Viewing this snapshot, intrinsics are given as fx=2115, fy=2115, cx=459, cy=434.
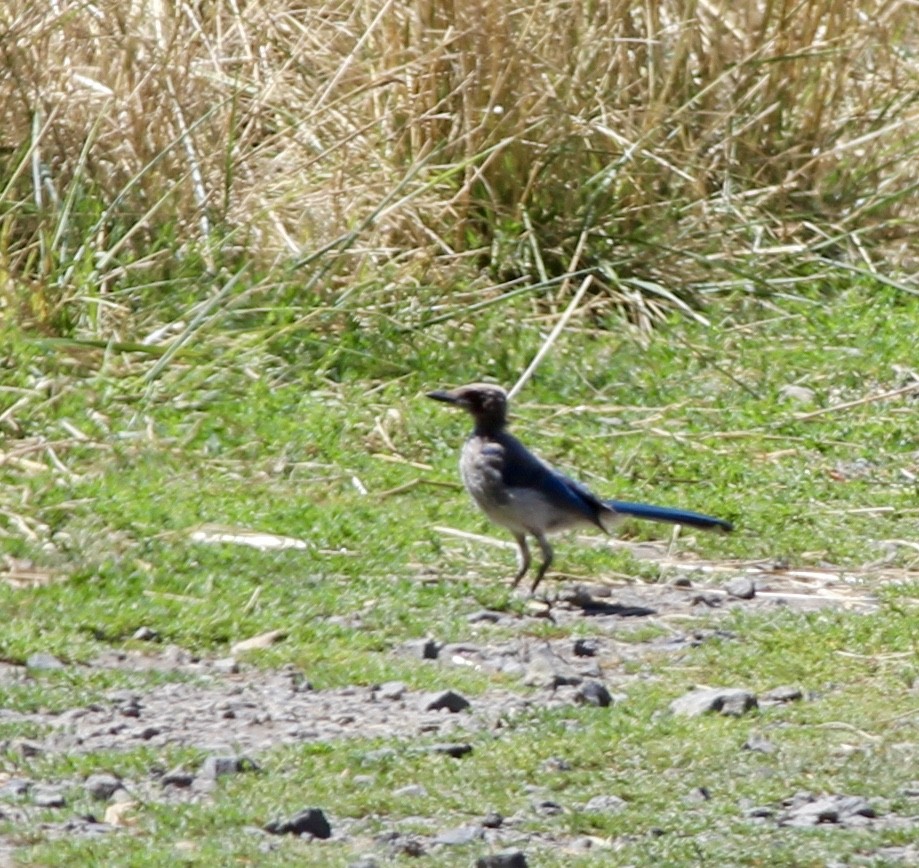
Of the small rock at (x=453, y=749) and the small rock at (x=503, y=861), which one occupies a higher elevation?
the small rock at (x=503, y=861)

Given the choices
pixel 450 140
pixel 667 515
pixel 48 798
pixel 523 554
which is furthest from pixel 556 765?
pixel 450 140

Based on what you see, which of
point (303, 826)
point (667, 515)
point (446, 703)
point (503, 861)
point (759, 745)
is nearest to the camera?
point (503, 861)

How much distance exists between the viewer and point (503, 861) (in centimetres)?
403

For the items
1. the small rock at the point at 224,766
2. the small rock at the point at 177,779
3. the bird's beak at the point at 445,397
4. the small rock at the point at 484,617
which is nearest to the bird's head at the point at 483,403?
the bird's beak at the point at 445,397

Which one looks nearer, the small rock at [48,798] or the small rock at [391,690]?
the small rock at [48,798]

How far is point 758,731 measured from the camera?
5.18 m

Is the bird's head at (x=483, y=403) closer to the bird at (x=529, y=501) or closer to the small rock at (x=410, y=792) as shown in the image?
the bird at (x=529, y=501)

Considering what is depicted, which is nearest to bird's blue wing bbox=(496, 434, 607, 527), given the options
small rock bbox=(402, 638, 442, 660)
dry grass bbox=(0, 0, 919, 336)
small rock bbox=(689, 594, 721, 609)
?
small rock bbox=(689, 594, 721, 609)

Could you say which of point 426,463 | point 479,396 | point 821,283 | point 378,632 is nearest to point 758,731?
point 378,632

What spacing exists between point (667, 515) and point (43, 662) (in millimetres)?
2287

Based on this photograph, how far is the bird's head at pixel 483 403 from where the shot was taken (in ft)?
23.5

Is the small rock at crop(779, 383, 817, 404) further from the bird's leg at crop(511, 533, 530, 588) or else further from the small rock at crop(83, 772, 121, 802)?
the small rock at crop(83, 772, 121, 802)

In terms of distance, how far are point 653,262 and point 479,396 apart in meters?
3.12

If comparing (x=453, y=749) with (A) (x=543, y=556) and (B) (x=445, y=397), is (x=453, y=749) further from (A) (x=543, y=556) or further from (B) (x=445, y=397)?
(B) (x=445, y=397)
